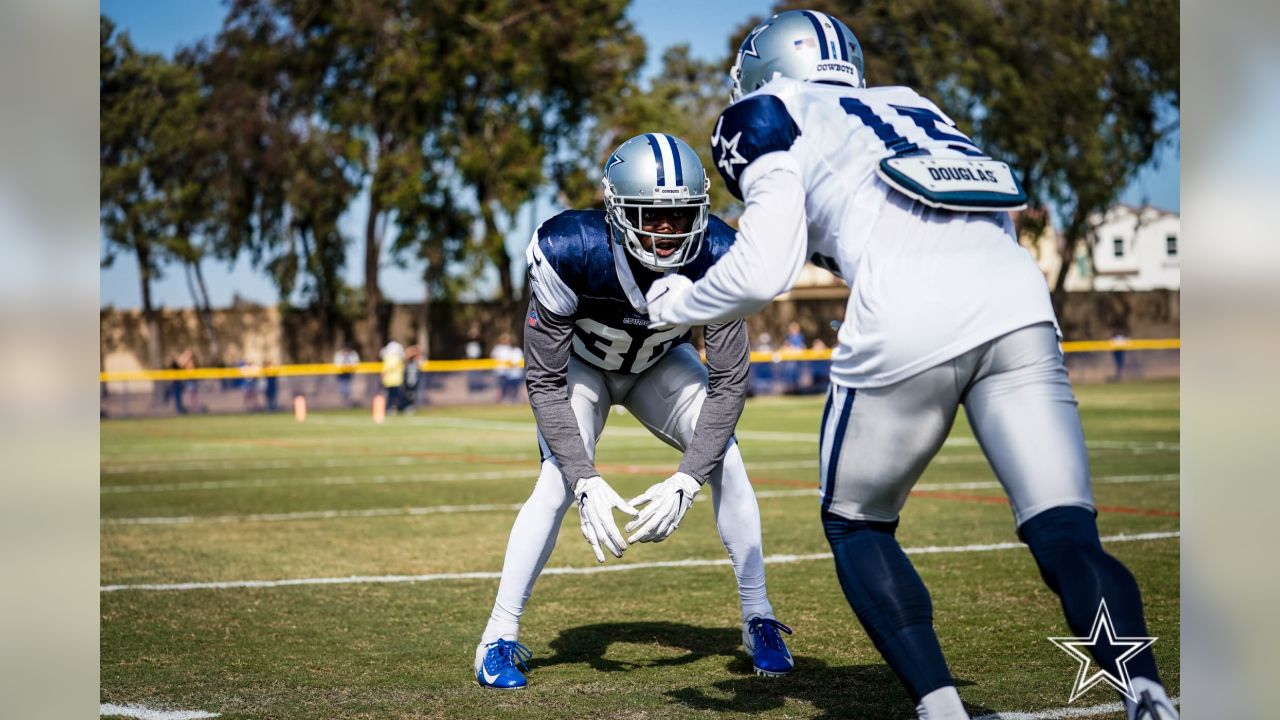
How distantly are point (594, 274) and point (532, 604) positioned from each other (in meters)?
2.16

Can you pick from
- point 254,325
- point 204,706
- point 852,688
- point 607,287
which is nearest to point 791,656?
point 852,688

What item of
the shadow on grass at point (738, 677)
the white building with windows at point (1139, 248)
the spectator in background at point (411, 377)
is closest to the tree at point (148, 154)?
the spectator in background at point (411, 377)

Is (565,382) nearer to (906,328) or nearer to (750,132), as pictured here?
(750,132)

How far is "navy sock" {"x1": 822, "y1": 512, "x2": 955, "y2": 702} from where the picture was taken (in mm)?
3027

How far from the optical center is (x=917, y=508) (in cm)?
943

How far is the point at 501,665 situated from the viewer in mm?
4543

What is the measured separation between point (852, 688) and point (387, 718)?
147 cm

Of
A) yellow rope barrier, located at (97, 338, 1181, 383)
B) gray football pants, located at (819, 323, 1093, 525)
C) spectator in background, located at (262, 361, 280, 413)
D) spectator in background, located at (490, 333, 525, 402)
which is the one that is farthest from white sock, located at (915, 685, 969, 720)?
spectator in background, located at (262, 361, 280, 413)

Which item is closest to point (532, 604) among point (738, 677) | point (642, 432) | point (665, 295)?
point (738, 677)

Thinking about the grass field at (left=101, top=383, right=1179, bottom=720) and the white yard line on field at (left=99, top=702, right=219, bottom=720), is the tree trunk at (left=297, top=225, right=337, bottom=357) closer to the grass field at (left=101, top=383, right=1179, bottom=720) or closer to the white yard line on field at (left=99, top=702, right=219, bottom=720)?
the grass field at (left=101, top=383, right=1179, bottom=720)

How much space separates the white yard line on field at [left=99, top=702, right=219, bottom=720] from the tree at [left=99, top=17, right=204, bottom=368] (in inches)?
1510

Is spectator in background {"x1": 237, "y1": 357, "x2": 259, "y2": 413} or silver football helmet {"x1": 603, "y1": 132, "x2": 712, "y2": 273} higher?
silver football helmet {"x1": 603, "y1": 132, "x2": 712, "y2": 273}

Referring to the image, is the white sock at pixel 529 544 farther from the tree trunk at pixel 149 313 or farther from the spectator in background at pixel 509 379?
the tree trunk at pixel 149 313

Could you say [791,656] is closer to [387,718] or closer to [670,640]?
[670,640]
